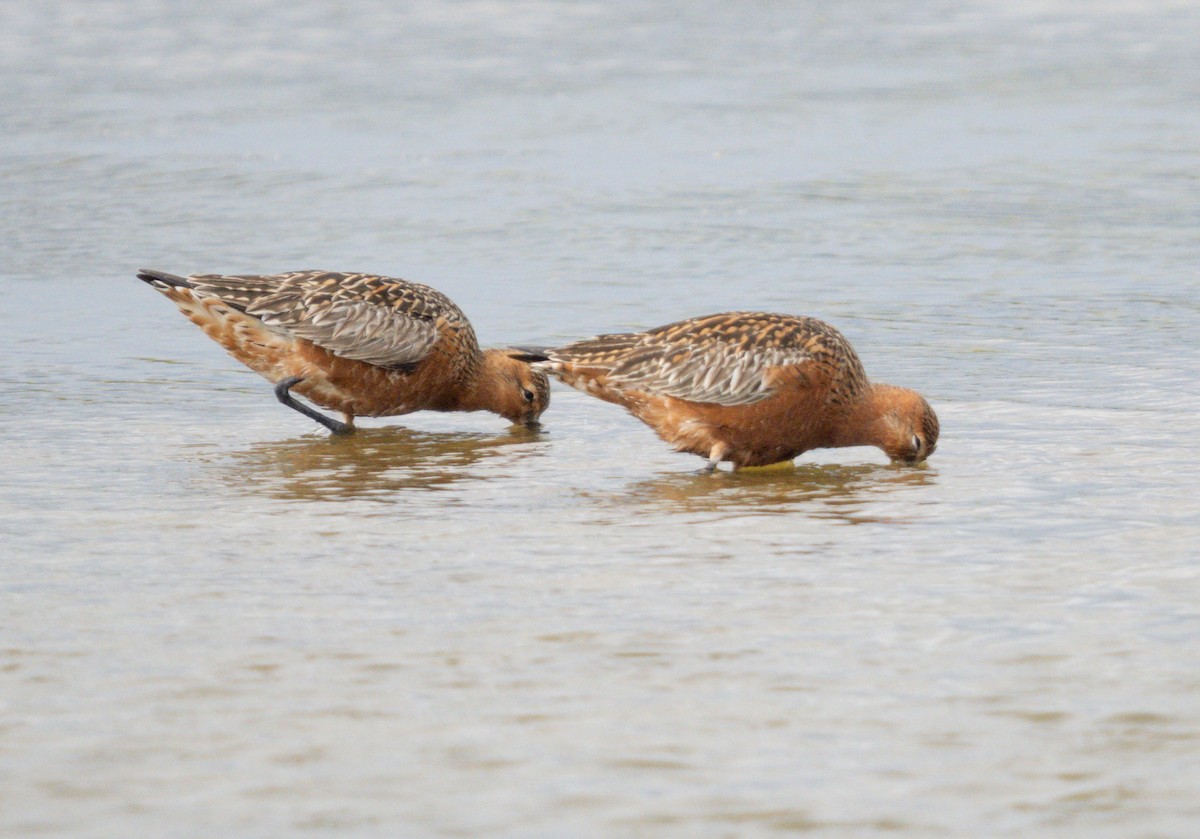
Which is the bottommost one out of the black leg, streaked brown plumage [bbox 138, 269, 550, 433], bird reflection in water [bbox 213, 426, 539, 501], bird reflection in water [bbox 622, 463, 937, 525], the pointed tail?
bird reflection in water [bbox 622, 463, 937, 525]

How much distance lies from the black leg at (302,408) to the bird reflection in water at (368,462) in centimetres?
6

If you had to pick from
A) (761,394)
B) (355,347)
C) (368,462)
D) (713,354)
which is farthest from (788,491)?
(355,347)

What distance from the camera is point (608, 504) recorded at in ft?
25.6

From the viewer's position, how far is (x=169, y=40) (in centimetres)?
2461

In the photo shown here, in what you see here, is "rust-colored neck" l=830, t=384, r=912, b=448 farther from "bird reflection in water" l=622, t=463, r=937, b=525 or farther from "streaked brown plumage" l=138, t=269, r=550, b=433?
"streaked brown plumage" l=138, t=269, r=550, b=433

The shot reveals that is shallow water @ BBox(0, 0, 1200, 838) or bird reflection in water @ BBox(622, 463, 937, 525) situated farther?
bird reflection in water @ BBox(622, 463, 937, 525)

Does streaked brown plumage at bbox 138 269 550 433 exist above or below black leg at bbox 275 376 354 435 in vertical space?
above

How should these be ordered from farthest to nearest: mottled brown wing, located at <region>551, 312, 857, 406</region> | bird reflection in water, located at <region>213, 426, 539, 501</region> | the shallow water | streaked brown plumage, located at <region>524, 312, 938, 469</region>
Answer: mottled brown wing, located at <region>551, 312, 857, 406</region>
streaked brown plumage, located at <region>524, 312, 938, 469</region>
bird reflection in water, located at <region>213, 426, 539, 501</region>
the shallow water

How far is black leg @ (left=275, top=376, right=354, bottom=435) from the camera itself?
972 centimetres

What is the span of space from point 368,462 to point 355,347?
1044 mm

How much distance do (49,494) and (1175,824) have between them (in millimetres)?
4965

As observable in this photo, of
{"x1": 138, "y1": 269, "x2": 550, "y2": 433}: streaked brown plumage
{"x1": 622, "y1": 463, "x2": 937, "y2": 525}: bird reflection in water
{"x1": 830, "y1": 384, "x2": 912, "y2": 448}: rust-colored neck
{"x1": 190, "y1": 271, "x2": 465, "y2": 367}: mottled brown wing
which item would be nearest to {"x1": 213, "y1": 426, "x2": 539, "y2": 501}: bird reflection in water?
{"x1": 138, "y1": 269, "x2": 550, "y2": 433}: streaked brown plumage

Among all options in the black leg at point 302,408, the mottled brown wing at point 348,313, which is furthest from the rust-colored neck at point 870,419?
the black leg at point 302,408

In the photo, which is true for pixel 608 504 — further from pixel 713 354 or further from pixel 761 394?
pixel 713 354
